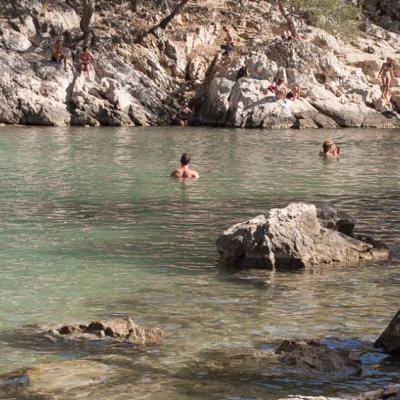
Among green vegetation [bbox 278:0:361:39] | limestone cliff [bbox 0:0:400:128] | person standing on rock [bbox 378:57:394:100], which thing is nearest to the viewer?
limestone cliff [bbox 0:0:400:128]

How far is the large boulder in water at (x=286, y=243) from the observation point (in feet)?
39.5

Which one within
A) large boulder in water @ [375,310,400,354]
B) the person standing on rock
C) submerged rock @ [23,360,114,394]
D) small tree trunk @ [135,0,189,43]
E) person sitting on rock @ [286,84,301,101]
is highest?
small tree trunk @ [135,0,189,43]

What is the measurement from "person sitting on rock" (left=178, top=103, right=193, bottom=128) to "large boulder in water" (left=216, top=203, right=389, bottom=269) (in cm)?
3136

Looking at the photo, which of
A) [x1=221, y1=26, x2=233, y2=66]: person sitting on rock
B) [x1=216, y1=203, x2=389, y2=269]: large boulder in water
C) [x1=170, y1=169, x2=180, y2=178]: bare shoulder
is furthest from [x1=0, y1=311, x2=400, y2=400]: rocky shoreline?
[x1=221, y1=26, x2=233, y2=66]: person sitting on rock

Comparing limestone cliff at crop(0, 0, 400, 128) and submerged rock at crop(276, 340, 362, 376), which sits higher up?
limestone cliff at crop(0, 0, 400, 128)

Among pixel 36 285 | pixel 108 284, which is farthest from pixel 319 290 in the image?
pixel 36 285

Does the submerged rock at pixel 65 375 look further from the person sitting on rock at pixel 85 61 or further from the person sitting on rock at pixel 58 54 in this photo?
the person sitting on rock at pixel 58 54

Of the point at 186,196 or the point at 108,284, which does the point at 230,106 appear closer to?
the point at 186,196

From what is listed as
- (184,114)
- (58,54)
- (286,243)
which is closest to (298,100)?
(184,114)

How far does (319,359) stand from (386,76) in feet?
134

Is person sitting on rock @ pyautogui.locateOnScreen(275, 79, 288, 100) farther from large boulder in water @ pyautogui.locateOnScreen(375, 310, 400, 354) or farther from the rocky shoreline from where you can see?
large boulder in water @ pyautogui.locateOnScreen(375, 310, 400, 354)

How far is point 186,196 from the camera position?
19516mm

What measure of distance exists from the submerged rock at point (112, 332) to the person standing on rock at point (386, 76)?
128ft

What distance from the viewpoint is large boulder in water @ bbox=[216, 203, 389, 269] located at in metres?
12.0
